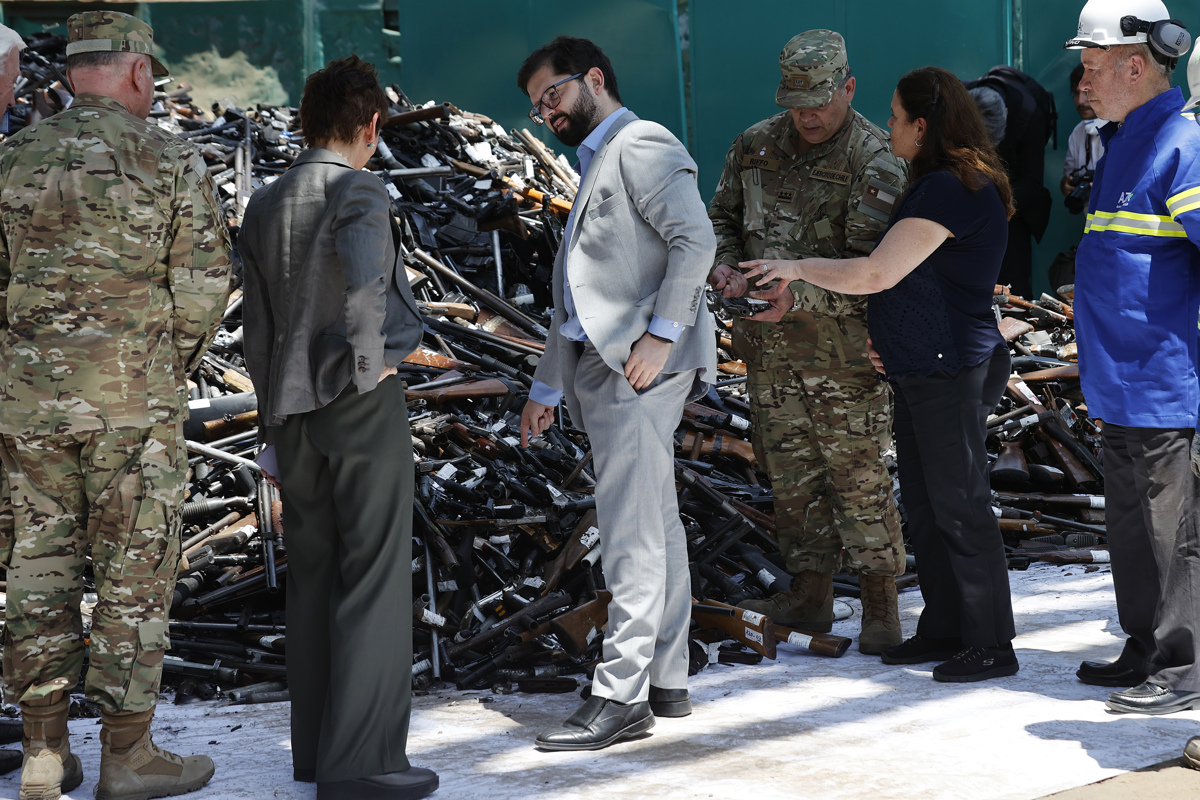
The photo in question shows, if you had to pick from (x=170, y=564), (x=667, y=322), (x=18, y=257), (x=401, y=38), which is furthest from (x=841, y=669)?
(x=401, y=38)

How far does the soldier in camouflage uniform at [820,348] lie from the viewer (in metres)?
4.14

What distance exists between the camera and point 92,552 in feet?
9.59

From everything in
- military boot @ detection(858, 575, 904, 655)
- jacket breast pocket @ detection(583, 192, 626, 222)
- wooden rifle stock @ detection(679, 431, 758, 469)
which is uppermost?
jacket breast pocket @ detection(583, 192, 626, 222)

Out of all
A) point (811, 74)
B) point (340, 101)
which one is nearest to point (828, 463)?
point (811, 74)

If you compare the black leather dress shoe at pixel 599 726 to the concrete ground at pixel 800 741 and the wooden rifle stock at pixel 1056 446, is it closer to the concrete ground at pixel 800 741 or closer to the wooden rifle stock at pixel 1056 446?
the concrete ground at pixel 800 741

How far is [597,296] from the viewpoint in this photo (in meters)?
3.30

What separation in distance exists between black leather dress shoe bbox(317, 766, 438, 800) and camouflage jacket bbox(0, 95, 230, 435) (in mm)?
1074

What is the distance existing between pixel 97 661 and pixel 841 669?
2464 millimetres

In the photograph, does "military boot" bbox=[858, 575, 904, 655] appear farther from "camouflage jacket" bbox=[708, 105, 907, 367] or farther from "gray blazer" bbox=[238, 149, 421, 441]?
"gray blazer" bbox=[238, 149, 421, 441]

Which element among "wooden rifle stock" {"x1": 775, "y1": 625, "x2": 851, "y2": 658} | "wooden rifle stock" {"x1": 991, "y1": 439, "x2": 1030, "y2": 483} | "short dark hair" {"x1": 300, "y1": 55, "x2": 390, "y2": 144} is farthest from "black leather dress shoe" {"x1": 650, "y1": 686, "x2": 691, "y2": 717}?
"wooden rifle stock" {"x1": 991, "y1": 439, "x2": 1030, "y2": 483}

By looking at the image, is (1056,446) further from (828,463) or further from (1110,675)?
(1110,675)

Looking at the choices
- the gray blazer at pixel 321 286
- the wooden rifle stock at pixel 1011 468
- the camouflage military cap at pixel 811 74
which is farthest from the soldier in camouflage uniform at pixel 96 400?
the wooden rifle stock at pixel 1011 468

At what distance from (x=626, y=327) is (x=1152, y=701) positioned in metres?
1.94

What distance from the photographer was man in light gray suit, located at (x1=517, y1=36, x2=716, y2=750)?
3.24 m
